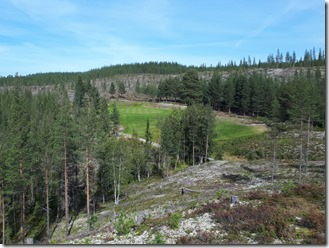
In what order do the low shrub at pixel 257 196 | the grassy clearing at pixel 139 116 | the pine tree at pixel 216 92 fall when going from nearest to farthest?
the low shrub at pixel 257 196 < the grassy clearing at pixel 139 116 < the pine tree at pixel 216 92

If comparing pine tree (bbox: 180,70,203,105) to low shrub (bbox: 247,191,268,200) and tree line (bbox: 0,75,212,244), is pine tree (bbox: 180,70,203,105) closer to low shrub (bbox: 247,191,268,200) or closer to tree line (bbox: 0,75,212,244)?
tree line (bbox: 0,75,212,244)

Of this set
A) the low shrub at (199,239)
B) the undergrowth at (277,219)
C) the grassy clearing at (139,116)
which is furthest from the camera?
the grassy clearing at (139,116)

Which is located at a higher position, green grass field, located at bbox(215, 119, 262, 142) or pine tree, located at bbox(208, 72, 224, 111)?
pine tree, located at bbox(208, 72, 224, 111)

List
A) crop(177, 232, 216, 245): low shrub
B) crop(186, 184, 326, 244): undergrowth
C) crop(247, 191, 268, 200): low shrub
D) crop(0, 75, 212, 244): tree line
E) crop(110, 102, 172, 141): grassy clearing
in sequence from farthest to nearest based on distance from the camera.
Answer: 1. crop(110, 102, 172, 141): grassy clearing
2. crop(0, 75, 212, 244): tree line
3. crop(247, 191, 268, 200): low shrub
4. crop(177, 232, 216, 245): low shrub
5. crop(186, 184, 326, 244): undergrowth

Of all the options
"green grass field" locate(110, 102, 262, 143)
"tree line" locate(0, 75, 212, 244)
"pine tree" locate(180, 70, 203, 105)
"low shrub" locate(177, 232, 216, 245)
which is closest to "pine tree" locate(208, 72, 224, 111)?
"pine tree" locate(180, 70, 203, 105)

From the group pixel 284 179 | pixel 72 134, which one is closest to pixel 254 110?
pixel 284 179

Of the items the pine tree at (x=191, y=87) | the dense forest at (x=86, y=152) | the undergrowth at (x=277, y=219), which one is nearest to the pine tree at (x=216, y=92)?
the dense forest at (x=86, y=152)

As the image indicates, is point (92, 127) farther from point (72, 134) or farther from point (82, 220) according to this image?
point (82, 220)

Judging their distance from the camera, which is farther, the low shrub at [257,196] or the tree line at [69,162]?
the tree line at [69,162]

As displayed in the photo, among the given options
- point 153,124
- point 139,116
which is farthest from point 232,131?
point 139,116

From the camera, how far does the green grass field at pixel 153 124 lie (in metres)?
88.0

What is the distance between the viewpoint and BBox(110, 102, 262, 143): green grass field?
8798cm

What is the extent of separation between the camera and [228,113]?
395 ft

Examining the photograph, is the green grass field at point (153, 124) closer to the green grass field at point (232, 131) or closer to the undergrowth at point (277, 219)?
the green grass field at point (232, 131)
